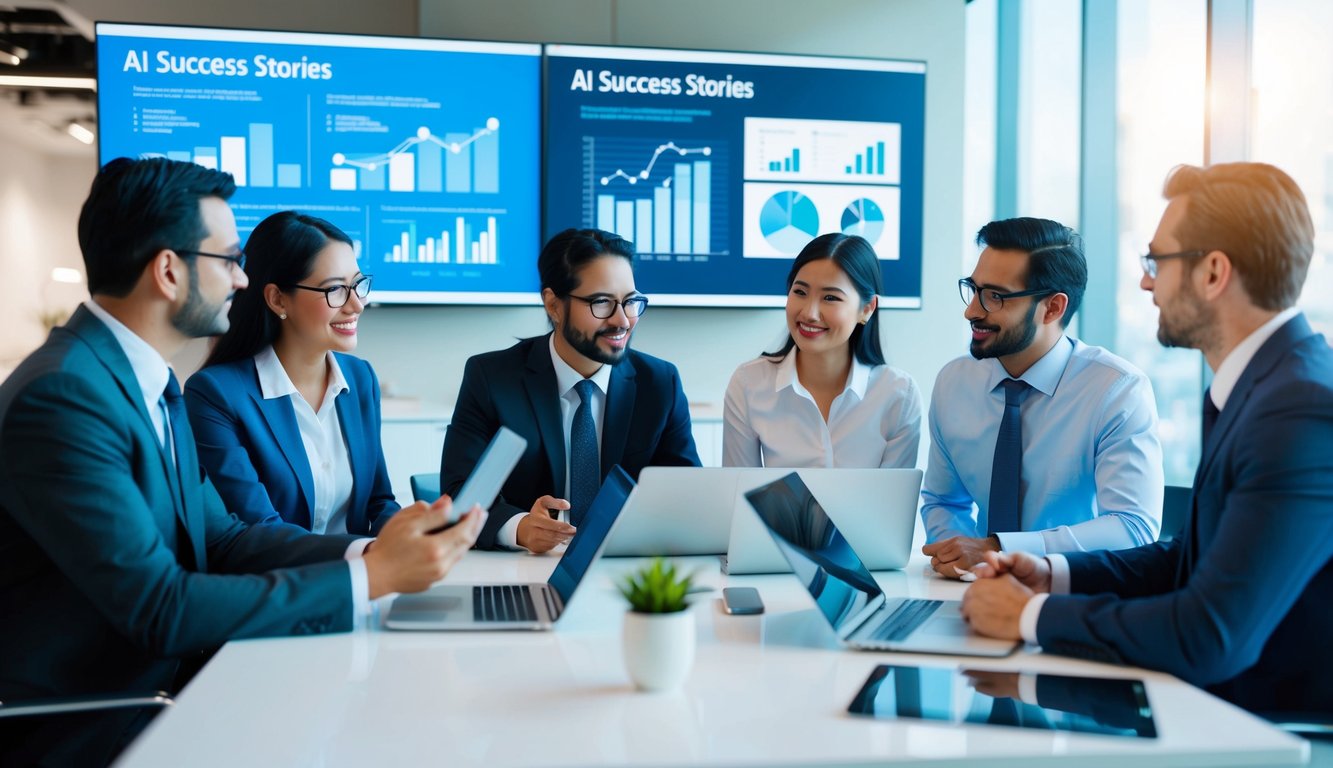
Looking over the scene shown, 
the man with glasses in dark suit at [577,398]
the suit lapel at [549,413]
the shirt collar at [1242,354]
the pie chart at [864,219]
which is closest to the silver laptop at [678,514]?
the man with glasses in dark suit at [577,398]

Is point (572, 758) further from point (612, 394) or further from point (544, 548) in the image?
point (612, 394)

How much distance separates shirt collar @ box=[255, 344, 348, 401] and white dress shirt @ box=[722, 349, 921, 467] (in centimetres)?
112

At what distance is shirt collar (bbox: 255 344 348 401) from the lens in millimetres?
2666

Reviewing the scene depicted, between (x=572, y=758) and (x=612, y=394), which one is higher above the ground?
(x=612, y=394)

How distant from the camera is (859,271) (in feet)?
10.1

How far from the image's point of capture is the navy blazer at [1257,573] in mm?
1495

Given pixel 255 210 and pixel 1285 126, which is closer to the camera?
pixel 1285 126

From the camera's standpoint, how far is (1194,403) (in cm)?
445

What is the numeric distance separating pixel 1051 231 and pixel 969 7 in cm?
312

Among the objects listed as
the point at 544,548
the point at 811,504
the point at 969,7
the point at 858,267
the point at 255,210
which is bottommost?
the point at 544,548

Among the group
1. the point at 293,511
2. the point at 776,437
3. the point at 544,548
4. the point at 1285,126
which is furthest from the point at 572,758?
the point at 1285,126

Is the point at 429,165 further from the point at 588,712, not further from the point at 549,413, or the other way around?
the point at 588,712

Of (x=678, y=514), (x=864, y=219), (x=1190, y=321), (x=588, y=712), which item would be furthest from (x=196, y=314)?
(x=864, y=219)

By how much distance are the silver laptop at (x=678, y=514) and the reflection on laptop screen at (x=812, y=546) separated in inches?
15.3
